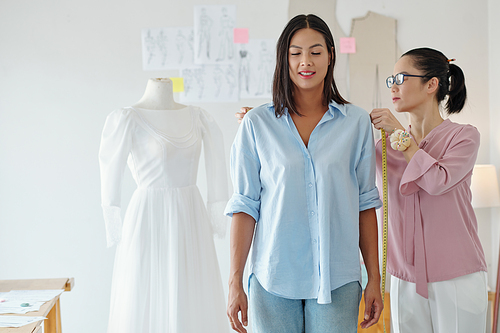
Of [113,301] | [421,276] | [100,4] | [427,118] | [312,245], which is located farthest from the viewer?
[100,4]

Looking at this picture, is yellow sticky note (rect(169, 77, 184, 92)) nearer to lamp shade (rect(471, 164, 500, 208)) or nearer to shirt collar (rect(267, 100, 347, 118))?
shirt collar (rect(267, 100, 347, 118))

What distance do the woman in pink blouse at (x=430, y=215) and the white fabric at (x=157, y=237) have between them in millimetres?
960

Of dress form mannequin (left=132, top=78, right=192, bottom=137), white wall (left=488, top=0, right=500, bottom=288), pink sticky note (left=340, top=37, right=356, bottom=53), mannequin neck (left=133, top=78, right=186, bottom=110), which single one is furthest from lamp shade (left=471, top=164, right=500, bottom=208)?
mannequin neck (left=133, top=78, right=186, bottom=110)

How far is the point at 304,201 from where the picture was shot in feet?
3.92

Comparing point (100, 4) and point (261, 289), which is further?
point (100, 4)

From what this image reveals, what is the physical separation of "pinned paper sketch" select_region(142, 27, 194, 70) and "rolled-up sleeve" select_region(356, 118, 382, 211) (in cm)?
196

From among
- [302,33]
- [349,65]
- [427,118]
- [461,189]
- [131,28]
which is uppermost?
[131,28]

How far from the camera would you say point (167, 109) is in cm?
222

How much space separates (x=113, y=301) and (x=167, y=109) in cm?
101

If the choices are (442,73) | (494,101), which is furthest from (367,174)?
(494,101)

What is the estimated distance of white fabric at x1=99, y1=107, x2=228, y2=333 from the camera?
2064 millimetres

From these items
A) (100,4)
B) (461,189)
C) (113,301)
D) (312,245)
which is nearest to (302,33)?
(312,245)

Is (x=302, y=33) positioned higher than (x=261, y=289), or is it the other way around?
(x=302, y=33)

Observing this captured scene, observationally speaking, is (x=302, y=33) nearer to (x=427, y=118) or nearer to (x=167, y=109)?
(x=427, y=118)
